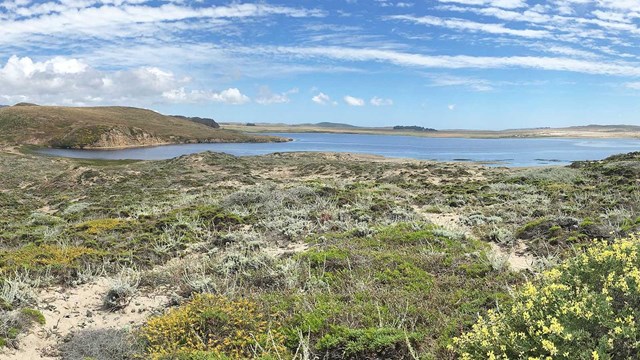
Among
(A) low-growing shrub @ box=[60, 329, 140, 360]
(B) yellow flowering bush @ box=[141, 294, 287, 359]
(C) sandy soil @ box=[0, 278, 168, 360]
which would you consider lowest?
(C) sandy soil @ box=[0, 278, 168, 360]

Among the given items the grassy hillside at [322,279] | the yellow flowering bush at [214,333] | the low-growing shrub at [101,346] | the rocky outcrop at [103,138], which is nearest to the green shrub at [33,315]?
the grassy hillside at [322,279]

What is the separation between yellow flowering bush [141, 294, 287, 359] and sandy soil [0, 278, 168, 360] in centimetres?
95

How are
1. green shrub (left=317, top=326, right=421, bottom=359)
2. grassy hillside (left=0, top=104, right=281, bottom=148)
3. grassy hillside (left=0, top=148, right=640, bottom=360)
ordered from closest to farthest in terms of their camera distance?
grassy hillside (left=0, top=148, right=640, bottom=360) → green shrub (left=317, top=326, right=421, bottom=359) → grassy hillside (left=0, top=104, right=281, bottom=148)

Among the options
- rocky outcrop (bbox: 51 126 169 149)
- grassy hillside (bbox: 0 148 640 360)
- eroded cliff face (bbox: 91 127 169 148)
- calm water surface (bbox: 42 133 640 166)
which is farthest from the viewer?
eroded cliff face (bbox: 91 127 169 148)

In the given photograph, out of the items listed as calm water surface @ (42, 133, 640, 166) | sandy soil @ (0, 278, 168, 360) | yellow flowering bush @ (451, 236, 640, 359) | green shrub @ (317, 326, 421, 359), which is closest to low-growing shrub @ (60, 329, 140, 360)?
sandy soil @ (0, 278, 168, 360)

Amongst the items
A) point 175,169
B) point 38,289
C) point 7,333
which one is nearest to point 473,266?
point 7,333

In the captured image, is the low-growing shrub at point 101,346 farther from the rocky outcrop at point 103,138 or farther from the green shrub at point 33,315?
the rocky outcrop at point 103,138

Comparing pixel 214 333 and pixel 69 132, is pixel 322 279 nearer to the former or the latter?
pixel 214 333

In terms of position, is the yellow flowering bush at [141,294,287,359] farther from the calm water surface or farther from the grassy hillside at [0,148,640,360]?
the calm water surface

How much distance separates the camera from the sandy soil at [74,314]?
5969 mm

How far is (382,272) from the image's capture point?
316 inches

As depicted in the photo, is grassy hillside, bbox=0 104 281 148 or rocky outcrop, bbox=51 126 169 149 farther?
grassy hillside, bbox=0 104 281 148

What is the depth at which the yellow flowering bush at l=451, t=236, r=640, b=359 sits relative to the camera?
363 centimetres

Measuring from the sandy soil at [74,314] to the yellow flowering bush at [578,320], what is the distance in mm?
5234
